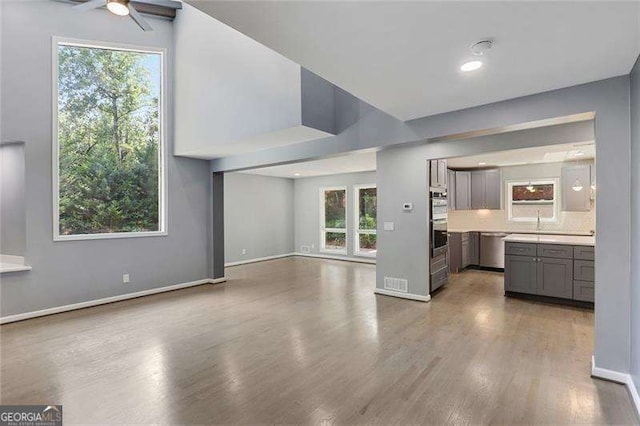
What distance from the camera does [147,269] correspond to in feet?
17.9

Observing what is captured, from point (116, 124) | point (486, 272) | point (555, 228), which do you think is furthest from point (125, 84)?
point (555, 228)

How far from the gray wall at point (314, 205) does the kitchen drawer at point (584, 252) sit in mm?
4800

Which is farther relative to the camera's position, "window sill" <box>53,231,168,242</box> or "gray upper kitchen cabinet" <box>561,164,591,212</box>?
"gray upper kitchen cabinet" <box>561,164,591,212</box>

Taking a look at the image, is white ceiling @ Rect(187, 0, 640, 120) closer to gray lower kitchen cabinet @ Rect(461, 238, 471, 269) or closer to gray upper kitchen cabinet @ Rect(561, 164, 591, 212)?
gray upper kitchen cabinet @ Rect(561, 164, 591, 212)

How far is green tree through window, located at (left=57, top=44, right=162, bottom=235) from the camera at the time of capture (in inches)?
187

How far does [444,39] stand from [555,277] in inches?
166

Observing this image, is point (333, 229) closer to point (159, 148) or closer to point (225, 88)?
point (159, 148)

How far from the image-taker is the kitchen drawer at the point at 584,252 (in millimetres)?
4410

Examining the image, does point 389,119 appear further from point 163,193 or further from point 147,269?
point 147,269

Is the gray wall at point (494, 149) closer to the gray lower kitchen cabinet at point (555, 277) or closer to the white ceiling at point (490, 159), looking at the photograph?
the white ceiling at point (490, 159)

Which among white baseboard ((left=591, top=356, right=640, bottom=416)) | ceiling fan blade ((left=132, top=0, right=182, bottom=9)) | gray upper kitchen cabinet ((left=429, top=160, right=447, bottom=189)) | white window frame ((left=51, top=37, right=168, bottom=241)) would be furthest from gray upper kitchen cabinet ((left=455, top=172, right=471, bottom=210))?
ceiling fan blade ((left=132, top=0, right=182, bottom=9))

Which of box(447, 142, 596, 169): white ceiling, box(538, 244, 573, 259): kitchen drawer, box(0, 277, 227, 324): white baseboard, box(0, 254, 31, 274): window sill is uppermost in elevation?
box(447, 142, 596, 169): white ceiling

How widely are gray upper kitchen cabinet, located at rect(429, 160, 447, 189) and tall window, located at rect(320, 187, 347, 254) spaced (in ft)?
12.5

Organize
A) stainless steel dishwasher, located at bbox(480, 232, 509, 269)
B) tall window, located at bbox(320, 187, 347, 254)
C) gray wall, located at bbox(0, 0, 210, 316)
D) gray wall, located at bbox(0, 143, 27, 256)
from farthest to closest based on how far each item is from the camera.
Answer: tall window, located at bbox(320, 187, 347, 254) < stainless steel dishwasher, located at bbox(480, 232, 509, 269) < gray wall, located at bbox(0, 143, 27, 256) < gray wall, located at bbox(0, 0, 210, 316)
